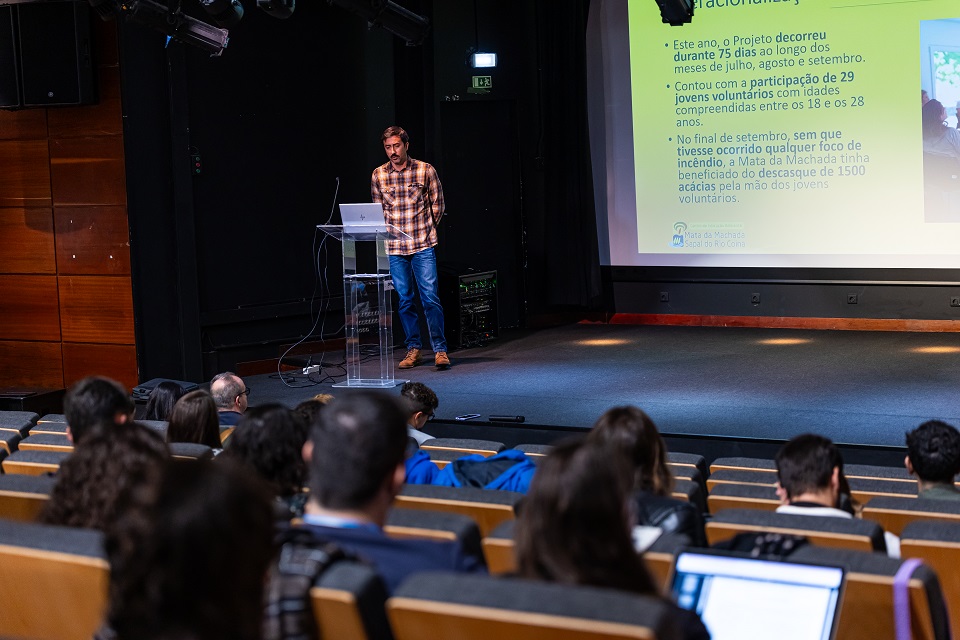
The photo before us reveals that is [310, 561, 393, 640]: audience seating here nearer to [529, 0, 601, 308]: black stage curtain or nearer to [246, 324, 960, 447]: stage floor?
[246, 324, 960, 447]: stage floor

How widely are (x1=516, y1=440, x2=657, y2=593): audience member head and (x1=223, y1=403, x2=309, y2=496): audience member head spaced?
114 cm

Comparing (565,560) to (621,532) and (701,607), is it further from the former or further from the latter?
(701,607)

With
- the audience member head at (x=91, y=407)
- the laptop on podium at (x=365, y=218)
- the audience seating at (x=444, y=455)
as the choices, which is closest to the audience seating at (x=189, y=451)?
the audience member head at (x=91, y=407)

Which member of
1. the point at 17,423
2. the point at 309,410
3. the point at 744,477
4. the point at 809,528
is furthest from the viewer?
the point at 17,423

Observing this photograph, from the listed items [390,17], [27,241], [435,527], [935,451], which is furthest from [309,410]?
[27,241]

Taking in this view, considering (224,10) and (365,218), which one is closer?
(365,218)

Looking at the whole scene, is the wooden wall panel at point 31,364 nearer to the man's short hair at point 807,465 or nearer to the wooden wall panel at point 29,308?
the wooden wall panel at point 29,308

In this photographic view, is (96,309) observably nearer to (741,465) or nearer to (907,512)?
(741,465)

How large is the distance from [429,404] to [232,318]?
3.75 meters

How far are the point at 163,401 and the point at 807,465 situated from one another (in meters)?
3.20

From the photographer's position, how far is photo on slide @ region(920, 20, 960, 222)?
27.4ft

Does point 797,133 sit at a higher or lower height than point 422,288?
higher

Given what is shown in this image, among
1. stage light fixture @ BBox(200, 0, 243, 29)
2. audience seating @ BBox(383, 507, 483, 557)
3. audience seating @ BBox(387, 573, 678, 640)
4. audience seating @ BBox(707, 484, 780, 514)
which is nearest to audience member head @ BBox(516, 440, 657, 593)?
audience seating @ BBox(387, 573, 678, 640)

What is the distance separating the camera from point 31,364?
7973 mm
